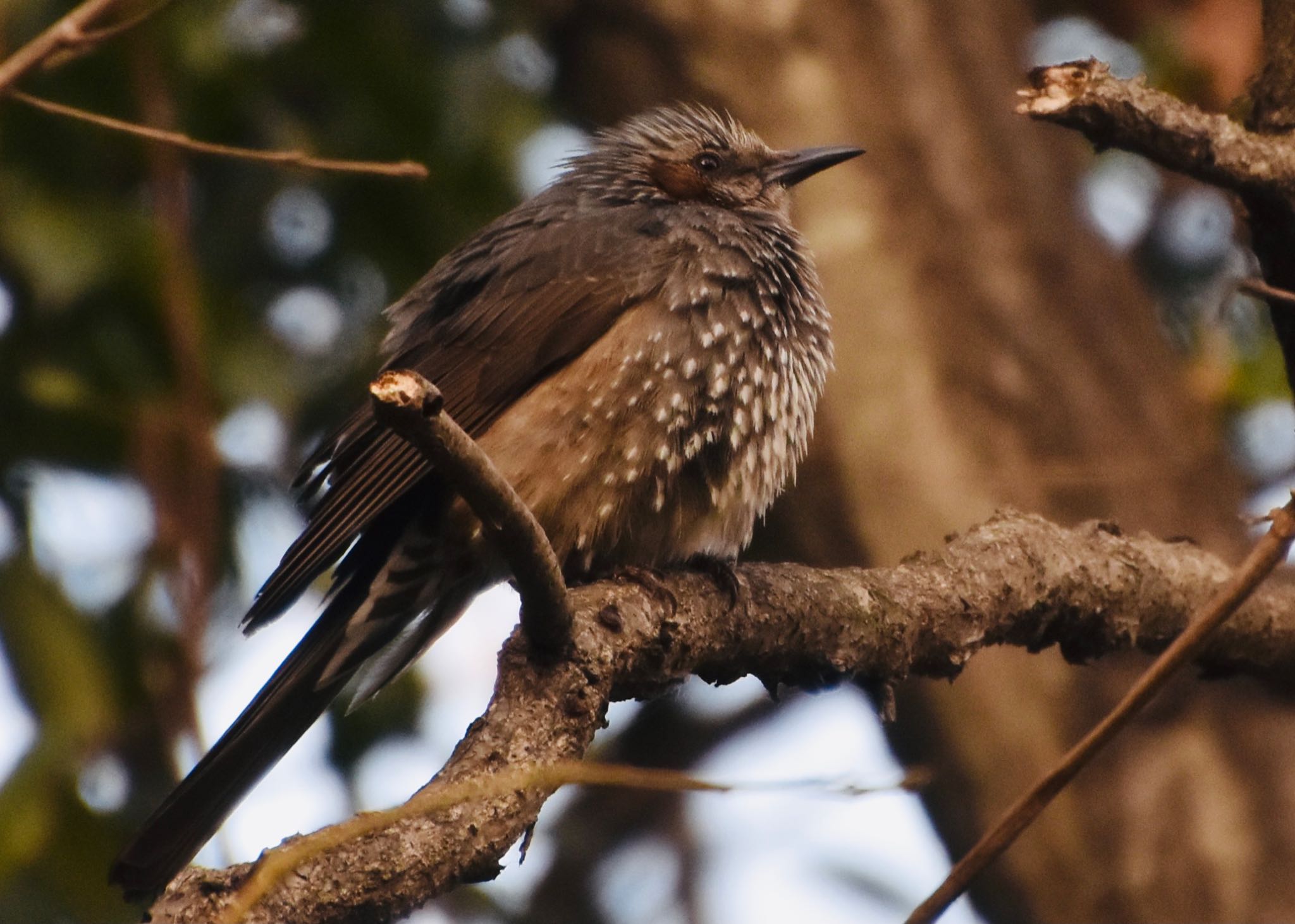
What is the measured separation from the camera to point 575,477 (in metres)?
3.95

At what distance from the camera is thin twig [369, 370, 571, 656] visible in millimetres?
2412

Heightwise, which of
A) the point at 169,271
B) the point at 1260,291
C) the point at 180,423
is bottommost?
the point at 1260,291

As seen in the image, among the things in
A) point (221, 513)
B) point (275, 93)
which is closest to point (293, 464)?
point (221, 513)

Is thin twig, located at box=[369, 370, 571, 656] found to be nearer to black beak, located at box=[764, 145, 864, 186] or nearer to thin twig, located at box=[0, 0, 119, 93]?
thin twig, located at box=[0, 0, 119, 93]

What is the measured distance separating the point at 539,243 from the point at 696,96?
83.4 inches

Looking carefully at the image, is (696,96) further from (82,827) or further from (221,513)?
(82,827)

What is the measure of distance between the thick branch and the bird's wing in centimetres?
141

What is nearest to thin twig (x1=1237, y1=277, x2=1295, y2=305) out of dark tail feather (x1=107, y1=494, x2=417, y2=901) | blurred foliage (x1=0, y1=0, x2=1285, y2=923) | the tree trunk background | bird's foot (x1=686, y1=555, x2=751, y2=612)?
bird's foot (x1=686, y1=555, x2=751, y2=612)

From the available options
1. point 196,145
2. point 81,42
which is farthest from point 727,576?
point 81,42

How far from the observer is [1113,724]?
255 centimetres

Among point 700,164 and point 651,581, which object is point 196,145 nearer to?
point 651,581

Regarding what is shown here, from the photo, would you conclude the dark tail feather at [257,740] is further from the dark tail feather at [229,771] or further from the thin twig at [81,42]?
the thin twig at [81,42]

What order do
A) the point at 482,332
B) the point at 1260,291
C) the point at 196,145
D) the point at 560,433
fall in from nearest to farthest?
the point at 1260,291
the point at 196,145
the point at 560,433
the point at 482,332

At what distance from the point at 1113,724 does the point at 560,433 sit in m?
1.79
